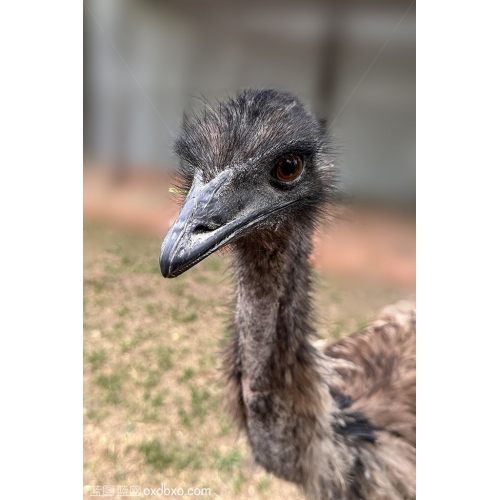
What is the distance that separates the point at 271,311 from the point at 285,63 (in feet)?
1.98

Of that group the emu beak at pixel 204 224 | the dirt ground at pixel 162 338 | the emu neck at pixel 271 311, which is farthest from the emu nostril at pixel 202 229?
the dirt ground at pixel 162 338

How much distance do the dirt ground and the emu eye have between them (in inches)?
10.3

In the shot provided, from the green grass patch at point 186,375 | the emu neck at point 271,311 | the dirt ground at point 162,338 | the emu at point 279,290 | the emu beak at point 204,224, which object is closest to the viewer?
the emu beak at point 204,224

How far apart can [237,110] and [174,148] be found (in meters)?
0.21

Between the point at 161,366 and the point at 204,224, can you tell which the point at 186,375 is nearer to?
the point at 161,366

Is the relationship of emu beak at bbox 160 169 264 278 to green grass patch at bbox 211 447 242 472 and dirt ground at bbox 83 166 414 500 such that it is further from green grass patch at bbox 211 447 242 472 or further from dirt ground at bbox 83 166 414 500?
green grass patch at bbox 211 447 242 472

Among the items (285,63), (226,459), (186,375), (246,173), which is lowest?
(226,459)

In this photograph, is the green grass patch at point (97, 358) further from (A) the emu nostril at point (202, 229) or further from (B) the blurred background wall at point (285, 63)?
(A) the emu nostril at point (202, 229)

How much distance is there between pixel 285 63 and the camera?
131 cm

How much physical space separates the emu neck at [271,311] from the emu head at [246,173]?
5 centimetres

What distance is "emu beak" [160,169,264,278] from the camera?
0.90 meters

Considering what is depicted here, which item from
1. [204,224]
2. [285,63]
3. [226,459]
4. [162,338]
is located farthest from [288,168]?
[226,459]

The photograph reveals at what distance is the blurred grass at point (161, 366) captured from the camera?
1444 millimetres
